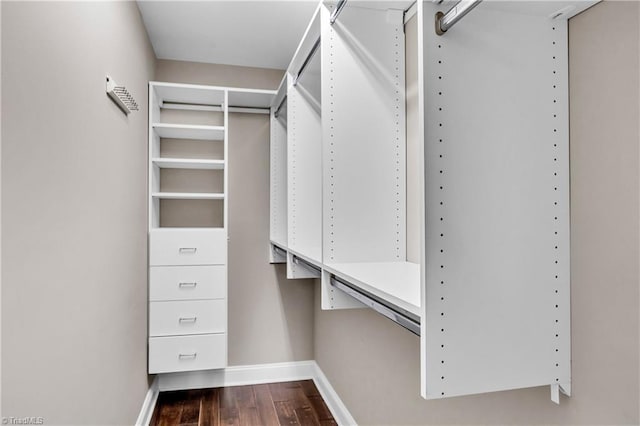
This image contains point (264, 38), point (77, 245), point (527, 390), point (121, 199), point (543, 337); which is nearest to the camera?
point (543, 337)

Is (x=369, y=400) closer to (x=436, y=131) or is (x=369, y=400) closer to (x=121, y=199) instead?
(x=121, y=199)

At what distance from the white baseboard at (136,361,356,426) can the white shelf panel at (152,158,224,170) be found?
153 centimetres

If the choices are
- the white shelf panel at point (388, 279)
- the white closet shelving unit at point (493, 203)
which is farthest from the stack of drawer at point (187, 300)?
the white closet shelving unit at point (493, 203)

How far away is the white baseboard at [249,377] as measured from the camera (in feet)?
9.92

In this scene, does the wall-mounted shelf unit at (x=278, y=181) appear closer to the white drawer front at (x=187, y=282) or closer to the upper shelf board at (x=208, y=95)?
the upper shelf board at (x=208, y=95)

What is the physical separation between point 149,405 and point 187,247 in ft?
3.39

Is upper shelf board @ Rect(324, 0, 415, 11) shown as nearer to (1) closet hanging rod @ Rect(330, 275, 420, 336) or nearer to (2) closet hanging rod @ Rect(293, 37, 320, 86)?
(2) closet hanging rod @ Rect(293, 37, 320, 86)

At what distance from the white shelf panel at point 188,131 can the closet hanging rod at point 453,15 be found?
7.31ft

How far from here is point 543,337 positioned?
3.20ft

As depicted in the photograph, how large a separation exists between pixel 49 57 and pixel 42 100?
5.3 inches

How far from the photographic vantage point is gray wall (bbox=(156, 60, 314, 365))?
3367 mm

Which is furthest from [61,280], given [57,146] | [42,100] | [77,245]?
[42,100]

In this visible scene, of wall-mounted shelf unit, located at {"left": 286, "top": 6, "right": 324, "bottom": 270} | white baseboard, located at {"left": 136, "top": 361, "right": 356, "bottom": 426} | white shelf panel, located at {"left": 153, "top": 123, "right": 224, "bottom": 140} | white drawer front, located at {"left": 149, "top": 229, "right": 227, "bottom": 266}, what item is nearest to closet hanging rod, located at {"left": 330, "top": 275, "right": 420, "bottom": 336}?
wall-mounted shelf unit, located at {"left": 286, "top": 6, "right": 324, "bottom": 270}

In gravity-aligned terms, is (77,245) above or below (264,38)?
below
